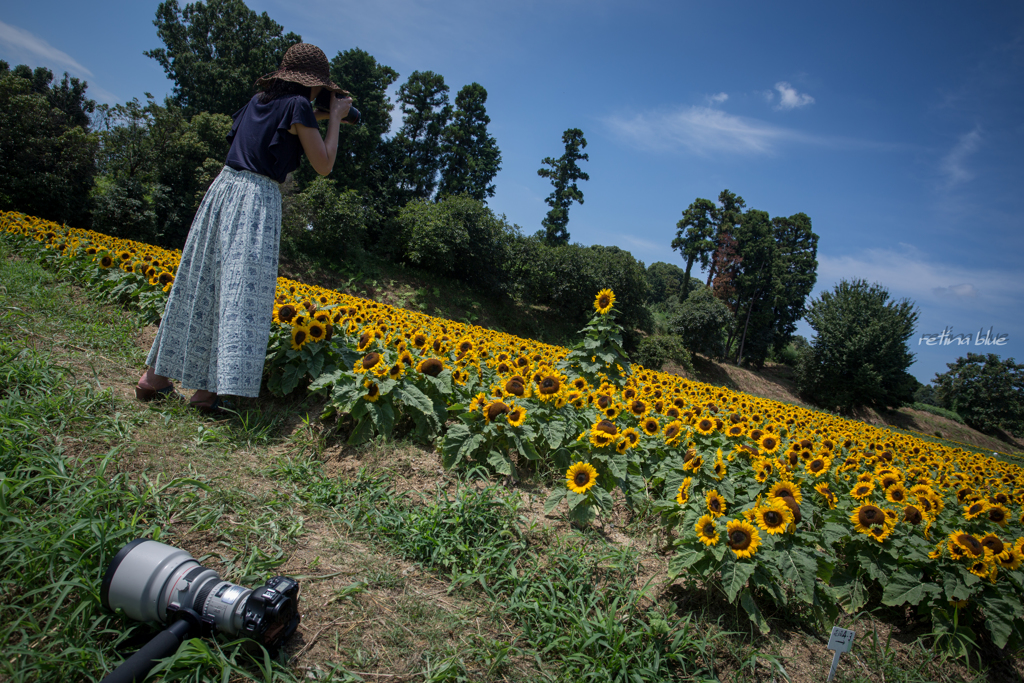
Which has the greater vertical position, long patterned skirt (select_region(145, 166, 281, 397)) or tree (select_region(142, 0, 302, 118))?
tree (select_region(142, 0, 302, 118))

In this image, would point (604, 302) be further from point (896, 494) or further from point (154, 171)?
point (154, 171)

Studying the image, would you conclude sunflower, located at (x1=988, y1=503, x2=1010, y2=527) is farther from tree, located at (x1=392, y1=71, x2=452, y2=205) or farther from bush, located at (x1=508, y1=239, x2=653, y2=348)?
tree, located at (x1=392, y1=71, x2=452, y2=205)

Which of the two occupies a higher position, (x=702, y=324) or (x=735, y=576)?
(x=702, y=324)

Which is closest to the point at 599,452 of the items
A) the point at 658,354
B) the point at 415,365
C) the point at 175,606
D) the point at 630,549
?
the point at 630,549

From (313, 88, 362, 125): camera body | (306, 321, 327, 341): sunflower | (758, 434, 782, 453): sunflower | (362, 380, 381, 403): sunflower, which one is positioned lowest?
(362, 380, 381, 403): sunflower

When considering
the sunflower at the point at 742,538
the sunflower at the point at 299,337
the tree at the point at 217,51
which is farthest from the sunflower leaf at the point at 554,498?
the tree at the point at 217,51

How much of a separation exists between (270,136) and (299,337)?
1.32m

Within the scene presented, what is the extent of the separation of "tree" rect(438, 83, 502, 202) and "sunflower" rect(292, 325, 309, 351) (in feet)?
82.8

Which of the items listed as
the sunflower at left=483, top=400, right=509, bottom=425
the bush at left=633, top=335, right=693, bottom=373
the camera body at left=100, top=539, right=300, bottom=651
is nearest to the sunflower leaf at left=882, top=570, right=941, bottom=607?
the sunflower at left=483, top=400, right=509, bottom=425

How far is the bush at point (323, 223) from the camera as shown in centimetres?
1812

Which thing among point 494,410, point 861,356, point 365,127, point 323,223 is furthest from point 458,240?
point 861,356

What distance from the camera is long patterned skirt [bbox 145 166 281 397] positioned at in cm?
264

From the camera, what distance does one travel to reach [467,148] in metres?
27.7

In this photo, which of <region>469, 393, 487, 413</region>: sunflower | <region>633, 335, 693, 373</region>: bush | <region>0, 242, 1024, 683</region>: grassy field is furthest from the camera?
<region>633, 335, 693, 373</region>: bush
